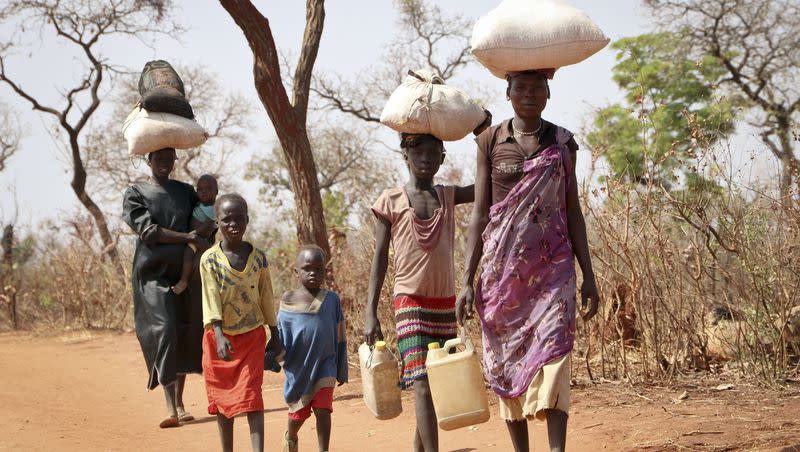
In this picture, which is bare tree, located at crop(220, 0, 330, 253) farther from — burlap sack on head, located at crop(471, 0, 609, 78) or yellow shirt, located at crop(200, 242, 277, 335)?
burlap sack on head, located at crop(471, 0, 609, 78)

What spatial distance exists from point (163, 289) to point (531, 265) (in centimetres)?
344

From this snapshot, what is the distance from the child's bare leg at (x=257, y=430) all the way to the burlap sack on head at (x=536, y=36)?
223 cm

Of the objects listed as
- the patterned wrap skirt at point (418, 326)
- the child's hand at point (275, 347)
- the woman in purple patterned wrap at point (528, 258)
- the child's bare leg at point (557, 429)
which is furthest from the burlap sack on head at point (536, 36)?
the child's hand at point (275, 347)

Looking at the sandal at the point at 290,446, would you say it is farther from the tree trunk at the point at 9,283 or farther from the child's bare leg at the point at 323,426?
the tree trunk at the point at 9,283

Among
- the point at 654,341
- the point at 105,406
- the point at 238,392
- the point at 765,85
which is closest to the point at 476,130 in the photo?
the point at 238,392

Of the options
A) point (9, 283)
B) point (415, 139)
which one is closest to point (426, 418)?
point (415, 139)

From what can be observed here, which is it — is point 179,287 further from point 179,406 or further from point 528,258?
point 528,258

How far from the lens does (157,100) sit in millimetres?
6680

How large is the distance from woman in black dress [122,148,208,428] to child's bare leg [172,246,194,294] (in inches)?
2.0

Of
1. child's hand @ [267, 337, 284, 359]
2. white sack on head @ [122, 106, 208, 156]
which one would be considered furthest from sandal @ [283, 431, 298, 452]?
white sack on head @ [122, 106, 208, 156]

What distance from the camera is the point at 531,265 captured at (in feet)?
13.0

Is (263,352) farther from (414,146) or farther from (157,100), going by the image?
(157,100)

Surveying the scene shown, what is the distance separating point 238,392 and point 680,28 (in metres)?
22.8

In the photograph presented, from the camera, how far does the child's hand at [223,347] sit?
492 cm
